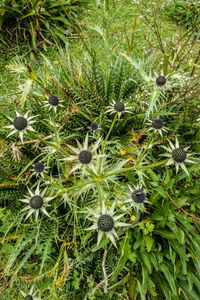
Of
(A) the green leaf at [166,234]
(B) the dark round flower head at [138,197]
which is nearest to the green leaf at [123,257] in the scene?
(A) the green leaf at [166,234]

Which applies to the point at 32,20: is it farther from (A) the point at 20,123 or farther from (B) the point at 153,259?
(B) the point at 153,259

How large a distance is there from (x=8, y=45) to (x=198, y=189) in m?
3.23

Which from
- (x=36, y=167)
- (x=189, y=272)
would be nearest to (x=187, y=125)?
(x=189, y=272)

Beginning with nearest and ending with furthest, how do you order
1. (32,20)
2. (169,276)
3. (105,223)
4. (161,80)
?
(105,223), (161,80), (169,276), (32,20)

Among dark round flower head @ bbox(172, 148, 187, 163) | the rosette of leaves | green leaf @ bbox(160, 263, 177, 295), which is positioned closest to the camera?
dark round flower head @ bbox(172, 148, 187, 163)

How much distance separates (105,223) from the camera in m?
1.22

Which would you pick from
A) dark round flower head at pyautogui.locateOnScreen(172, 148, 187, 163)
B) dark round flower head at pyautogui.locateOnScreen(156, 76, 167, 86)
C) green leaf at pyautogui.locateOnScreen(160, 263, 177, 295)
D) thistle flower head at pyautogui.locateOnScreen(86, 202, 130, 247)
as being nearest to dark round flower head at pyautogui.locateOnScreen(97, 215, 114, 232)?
thistle flower head at pyautogui.locateOnScreen(86, 202, 130, 247)

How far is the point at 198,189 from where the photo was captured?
178 cm

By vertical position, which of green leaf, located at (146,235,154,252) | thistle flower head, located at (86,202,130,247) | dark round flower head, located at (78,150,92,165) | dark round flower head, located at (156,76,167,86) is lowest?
green leaf, located at (146,235,154,252)

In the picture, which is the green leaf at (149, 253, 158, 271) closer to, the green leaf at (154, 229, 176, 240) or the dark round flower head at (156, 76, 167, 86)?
the green leaf at (154, 229, 176, 240)

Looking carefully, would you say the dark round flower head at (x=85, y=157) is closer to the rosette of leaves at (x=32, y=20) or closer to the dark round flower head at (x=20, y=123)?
the dark round flower head at (x=20, y=123)

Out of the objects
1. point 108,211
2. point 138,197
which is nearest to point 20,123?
point 108,211

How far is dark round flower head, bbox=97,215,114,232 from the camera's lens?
3.99 feet

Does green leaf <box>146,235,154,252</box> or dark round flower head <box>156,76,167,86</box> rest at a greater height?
dark round flower head <box>156,76,167,86</box>
